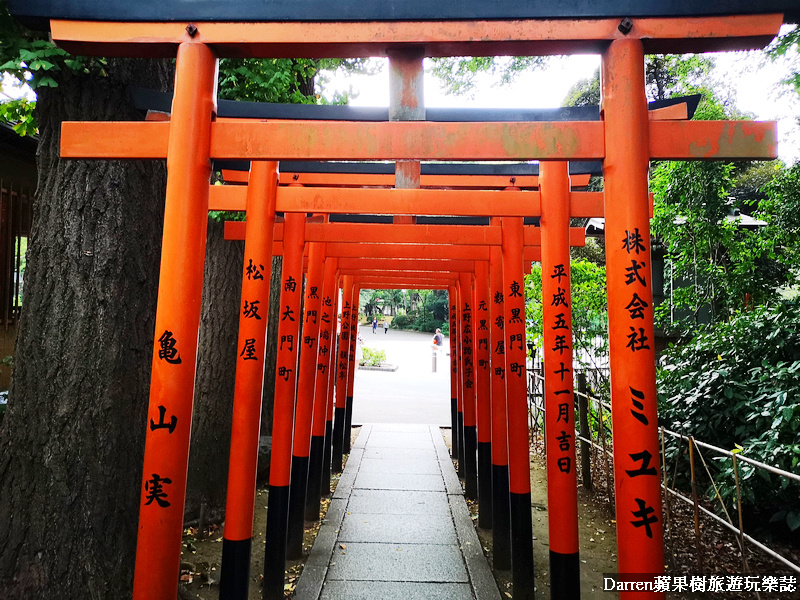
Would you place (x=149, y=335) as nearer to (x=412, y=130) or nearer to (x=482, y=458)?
(x=412, y=130)

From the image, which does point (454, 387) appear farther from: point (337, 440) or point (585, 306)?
point (585, 306)

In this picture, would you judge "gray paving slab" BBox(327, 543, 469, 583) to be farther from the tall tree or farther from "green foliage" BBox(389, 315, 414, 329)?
"green foliage" BBox(389, 315, 414, 329)

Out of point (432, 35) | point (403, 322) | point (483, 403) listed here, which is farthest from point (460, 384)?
point (403, 322)

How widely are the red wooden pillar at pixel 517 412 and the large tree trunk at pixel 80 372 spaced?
10.2 feet

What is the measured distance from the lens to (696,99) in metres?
3.60

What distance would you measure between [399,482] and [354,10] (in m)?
6.94

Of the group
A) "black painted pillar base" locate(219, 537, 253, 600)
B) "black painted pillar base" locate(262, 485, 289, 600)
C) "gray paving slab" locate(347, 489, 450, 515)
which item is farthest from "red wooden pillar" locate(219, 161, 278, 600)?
"gray paving slab" locate(347, 489, 450, 515)

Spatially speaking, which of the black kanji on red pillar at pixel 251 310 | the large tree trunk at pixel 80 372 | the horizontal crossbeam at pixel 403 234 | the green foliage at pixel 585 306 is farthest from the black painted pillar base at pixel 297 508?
the green foliage at pixel 585 306

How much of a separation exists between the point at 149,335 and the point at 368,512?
4234 mm

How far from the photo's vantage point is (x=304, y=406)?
5.68 metres

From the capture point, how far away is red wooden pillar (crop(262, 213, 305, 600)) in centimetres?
455

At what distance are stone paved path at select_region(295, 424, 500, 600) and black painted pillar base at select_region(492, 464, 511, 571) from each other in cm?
20

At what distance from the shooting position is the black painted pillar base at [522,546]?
15.1ft

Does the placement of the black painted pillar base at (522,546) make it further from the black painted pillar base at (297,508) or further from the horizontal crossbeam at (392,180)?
the horizontal crossbeam at (392,180)
